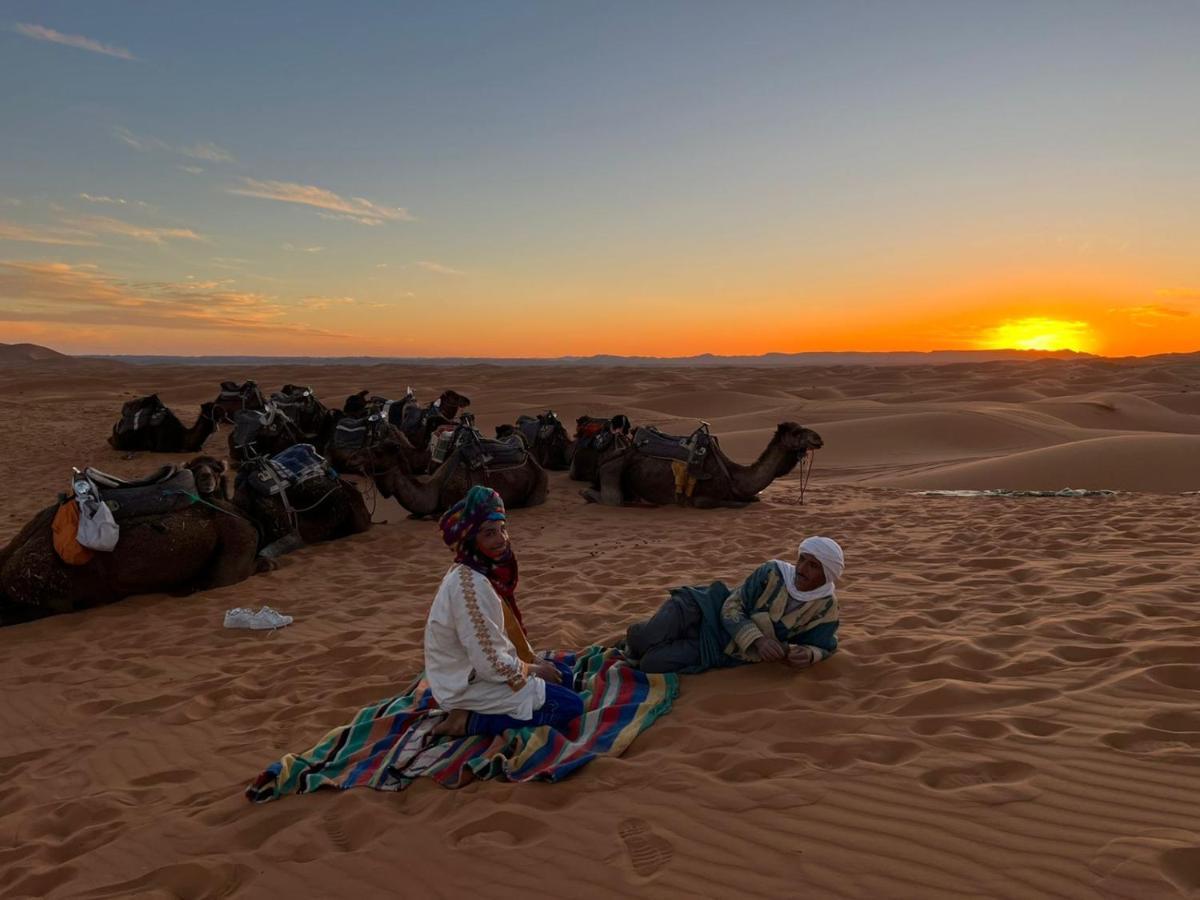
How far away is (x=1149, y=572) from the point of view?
651 cm

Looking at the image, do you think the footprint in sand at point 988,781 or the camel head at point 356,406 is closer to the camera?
the footprint in sand at point 988,781

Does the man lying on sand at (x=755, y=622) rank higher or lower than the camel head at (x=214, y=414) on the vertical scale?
lower

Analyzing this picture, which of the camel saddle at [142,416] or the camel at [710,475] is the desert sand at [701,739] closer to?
the camel at [710,475]

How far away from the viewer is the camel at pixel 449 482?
9.95 metres

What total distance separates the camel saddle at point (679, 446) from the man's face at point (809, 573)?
6.52 m

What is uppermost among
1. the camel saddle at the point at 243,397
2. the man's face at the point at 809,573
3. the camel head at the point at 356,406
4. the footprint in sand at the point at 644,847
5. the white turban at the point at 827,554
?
the camel saddle at the point at 243,397

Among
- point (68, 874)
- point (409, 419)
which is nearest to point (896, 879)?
point (68, 874)

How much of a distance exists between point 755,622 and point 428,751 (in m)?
2.01

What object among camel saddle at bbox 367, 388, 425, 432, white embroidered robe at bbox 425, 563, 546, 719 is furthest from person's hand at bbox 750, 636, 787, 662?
camel saddle at bbox 367, 388, 425, 432

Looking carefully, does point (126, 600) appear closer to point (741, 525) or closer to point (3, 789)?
point (3, 789)

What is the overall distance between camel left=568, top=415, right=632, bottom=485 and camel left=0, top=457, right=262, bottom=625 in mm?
5654

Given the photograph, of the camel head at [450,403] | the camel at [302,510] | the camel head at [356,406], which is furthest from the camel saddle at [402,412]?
the camel at [302,510]

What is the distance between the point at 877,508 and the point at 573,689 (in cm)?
782

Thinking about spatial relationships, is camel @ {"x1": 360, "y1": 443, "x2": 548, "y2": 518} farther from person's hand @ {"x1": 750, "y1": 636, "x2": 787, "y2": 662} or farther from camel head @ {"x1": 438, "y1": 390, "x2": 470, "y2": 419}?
person's hand @ {"x1": 750, "y1": 636, "x2": 787, "y2": 662}
